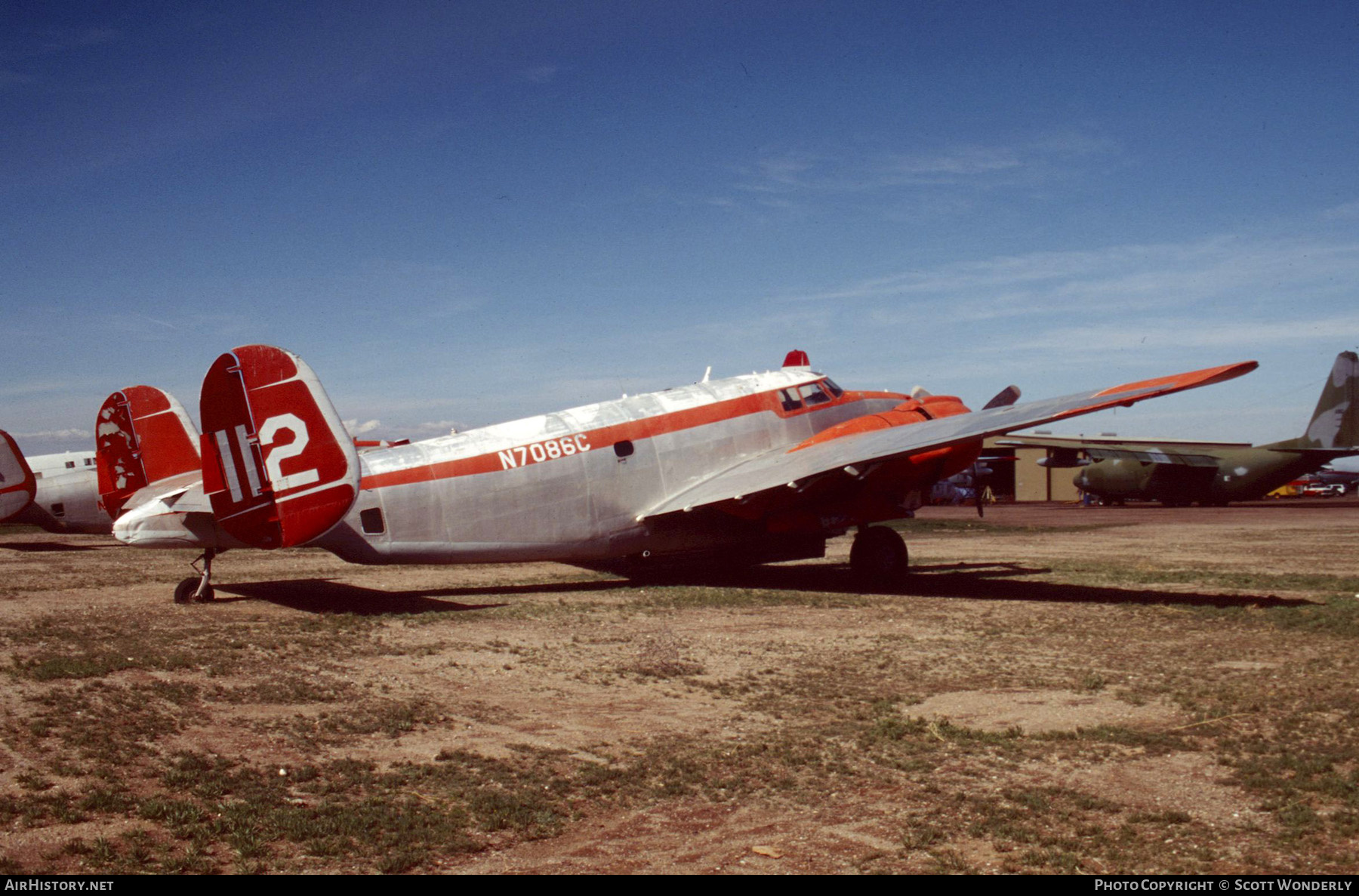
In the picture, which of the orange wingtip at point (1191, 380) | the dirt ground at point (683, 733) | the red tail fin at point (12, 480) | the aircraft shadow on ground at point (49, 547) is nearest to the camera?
the dirt ground at point (683, 733)

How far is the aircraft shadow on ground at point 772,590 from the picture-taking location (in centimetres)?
1466

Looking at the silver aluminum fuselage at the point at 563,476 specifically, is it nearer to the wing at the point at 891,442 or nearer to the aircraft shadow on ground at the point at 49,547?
the wing at the point at 891,442

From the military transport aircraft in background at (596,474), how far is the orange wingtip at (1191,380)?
26 millimetres

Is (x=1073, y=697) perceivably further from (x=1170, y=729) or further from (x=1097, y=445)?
(x=1097, y=445)

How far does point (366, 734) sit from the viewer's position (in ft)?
24.8

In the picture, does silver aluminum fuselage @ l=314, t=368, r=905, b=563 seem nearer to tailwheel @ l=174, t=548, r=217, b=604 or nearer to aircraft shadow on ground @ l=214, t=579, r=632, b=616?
aircraft shadow on ground @ l=214, t=579, r=632, b=616

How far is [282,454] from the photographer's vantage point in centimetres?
1262

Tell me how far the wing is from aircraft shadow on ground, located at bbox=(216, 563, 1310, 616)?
6.73 feet

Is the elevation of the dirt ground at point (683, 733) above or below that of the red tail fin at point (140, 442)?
below

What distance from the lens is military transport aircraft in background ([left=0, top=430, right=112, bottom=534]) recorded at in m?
28.4

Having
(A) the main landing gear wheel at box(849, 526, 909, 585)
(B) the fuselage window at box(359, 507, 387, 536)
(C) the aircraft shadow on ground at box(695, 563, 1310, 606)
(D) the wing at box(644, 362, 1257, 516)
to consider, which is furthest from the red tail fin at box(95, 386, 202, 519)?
(A) the main landing gear wheel at box(849, 526, 909, 585)

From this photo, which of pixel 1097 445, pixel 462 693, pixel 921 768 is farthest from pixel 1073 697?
pixel 1097 445

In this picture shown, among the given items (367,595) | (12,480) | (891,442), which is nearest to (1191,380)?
(891,442)

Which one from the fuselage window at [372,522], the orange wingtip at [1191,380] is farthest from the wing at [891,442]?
the fuselage window at [372,522]
